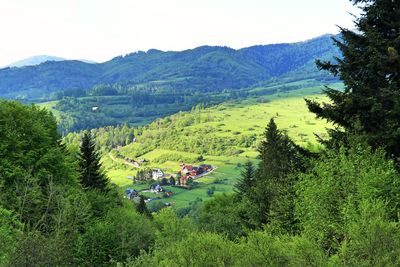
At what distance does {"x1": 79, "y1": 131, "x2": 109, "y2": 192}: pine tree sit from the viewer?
57.7 meters

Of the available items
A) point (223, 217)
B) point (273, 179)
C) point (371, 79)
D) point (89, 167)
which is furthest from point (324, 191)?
point (223, 217)

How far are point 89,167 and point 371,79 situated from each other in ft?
138

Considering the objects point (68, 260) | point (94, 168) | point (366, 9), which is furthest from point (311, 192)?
point (94, 168)

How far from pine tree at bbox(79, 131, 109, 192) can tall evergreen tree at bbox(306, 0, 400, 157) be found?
37.1 meters

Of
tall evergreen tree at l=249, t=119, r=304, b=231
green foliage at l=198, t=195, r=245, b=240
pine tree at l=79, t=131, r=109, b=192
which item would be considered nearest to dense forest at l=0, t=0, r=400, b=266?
tall evergreen tree at l=249, t=119, r=304, b=231

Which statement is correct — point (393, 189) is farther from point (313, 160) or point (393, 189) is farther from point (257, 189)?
point (257, 189)

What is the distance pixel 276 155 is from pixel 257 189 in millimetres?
4708

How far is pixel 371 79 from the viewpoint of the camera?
26906mm

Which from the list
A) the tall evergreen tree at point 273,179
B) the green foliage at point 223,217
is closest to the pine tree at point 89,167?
the green foliage at point 223,217

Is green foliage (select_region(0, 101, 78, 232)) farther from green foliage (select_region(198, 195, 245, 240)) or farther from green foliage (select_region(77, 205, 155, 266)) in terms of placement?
green foliage (select_region(198, 195, 245, 240))

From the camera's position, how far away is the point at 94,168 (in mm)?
59094

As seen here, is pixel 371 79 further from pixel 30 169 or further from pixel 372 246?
pixel 30 169

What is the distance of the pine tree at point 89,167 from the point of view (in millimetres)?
57656

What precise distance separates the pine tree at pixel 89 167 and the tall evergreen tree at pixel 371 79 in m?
37.1
